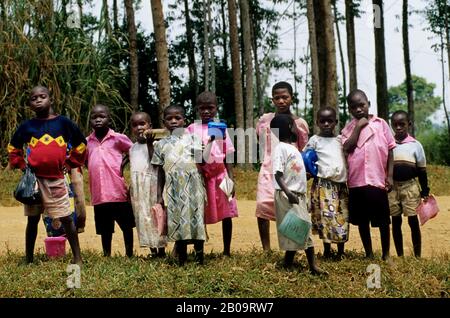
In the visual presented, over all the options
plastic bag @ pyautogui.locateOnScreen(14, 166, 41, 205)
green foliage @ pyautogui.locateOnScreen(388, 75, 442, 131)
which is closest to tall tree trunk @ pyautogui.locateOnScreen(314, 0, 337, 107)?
plastic bag @ pyautogui.locateOnScreen(14, 166, 41, 205)

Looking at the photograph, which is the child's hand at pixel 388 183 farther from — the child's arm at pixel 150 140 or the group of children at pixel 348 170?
the child's arm at pixel 150 140

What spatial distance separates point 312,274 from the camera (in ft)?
16.0

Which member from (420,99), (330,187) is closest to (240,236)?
(330,187)

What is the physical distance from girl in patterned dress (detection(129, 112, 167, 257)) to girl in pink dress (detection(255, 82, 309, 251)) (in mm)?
917

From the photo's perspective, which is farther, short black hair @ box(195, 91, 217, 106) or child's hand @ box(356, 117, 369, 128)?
short black hair @ box(195, 91, 217, 106)

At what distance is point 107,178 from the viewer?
5.71 m

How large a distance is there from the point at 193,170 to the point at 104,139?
104 centimetres

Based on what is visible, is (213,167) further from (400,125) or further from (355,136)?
(400,125)

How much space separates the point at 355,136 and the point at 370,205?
0.58 meters

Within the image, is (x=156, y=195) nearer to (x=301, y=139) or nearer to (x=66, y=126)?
(x=66, y=126)

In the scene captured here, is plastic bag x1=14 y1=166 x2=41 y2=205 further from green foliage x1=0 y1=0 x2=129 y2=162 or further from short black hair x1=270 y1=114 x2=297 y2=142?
green foliage x1=0 y1=0 x2=129 y2=162

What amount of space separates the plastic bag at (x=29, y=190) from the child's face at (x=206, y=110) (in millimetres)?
1472

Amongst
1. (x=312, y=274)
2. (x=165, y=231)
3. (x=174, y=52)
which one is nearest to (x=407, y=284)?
(x=312, y=274)

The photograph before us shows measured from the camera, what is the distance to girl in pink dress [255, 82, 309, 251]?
5664mm
